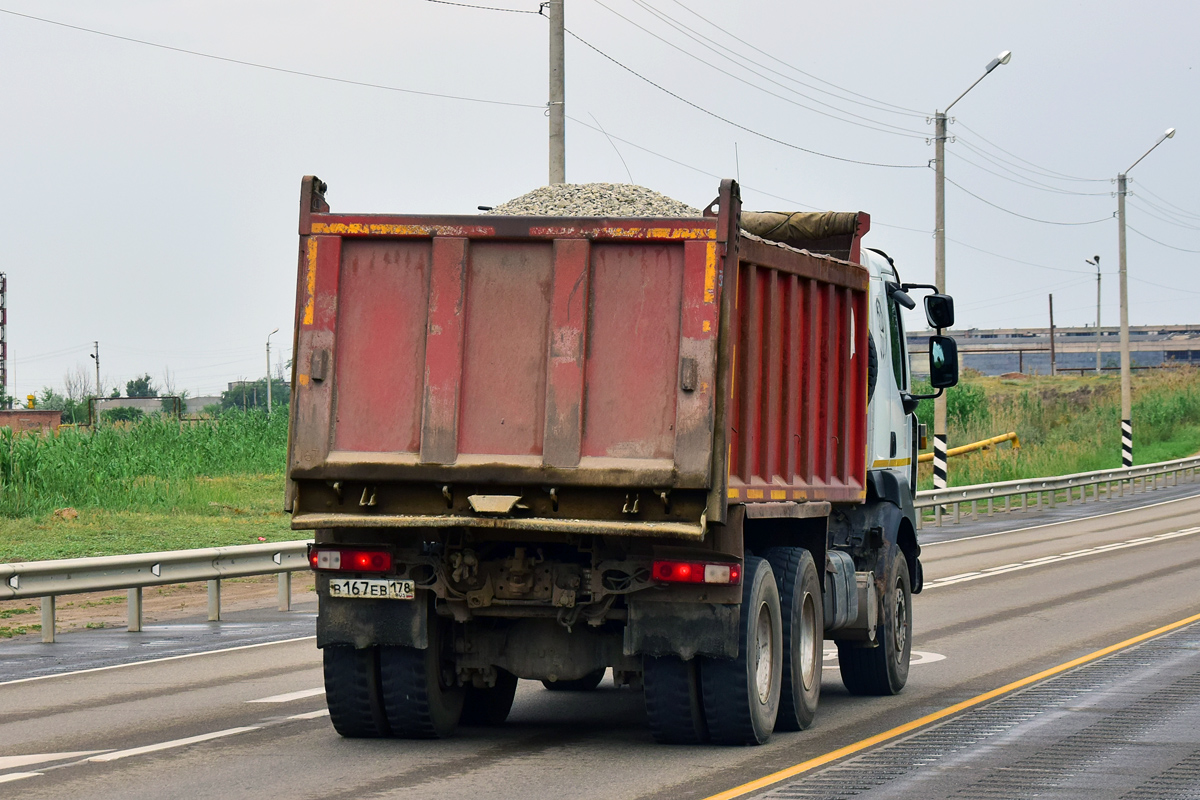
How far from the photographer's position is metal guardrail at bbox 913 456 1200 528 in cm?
3405

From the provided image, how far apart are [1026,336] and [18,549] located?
Answer: 167 m

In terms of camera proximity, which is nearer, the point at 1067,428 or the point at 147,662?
the point at 147,662

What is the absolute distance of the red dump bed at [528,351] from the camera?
861 centimetres

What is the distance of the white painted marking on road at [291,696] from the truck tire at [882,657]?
368 cm

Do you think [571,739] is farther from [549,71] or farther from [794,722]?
[549,71]

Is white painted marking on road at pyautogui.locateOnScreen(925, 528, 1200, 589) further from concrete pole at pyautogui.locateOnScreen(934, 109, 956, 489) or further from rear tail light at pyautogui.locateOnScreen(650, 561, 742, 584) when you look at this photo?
rear tail light at pyautogui.locateOnScreen(650, 561, 742, 584)

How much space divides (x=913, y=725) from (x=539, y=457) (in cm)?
308

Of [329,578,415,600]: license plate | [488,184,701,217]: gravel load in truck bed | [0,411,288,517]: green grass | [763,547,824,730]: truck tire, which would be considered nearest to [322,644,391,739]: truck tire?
[329,578,415,600]: license plate

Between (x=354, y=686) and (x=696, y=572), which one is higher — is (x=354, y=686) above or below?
below

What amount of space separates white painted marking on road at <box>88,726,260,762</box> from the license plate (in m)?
1.31

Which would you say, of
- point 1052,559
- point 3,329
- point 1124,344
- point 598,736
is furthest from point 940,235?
point 3,329

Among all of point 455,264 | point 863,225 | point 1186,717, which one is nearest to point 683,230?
point 455,264

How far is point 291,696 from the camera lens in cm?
1146

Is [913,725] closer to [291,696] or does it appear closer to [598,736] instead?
[598,736]
